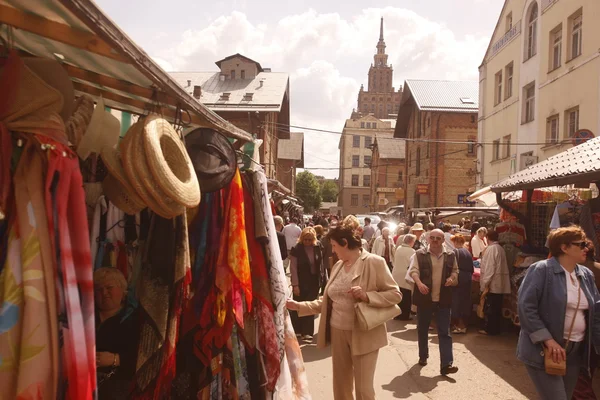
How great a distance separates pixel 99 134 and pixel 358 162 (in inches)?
3622

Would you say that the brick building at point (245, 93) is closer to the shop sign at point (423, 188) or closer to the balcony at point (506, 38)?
the shop sign at point (423, 188)

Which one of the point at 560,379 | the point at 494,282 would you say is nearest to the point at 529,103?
the point at 494,282

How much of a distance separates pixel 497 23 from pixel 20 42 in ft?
82.2

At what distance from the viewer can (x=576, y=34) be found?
1664 cm

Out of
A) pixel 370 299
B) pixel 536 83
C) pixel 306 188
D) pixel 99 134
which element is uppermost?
pixel 536 83

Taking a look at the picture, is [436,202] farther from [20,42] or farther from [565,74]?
[20,42]

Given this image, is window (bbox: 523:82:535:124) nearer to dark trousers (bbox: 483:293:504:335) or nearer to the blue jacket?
dark trousers (bbox: 483:293:504:335)

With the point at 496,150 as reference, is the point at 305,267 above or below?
below

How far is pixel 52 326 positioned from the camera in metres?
1.74

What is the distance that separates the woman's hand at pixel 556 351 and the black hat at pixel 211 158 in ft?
8.79

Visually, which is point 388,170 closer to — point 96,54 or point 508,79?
point 508,79

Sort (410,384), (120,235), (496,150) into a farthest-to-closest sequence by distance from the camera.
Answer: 1. (496,150)
2. (410,384)
3. (120,235)

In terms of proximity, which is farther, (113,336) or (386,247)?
(386,247)

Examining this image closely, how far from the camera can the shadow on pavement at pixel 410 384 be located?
5.87 metres
